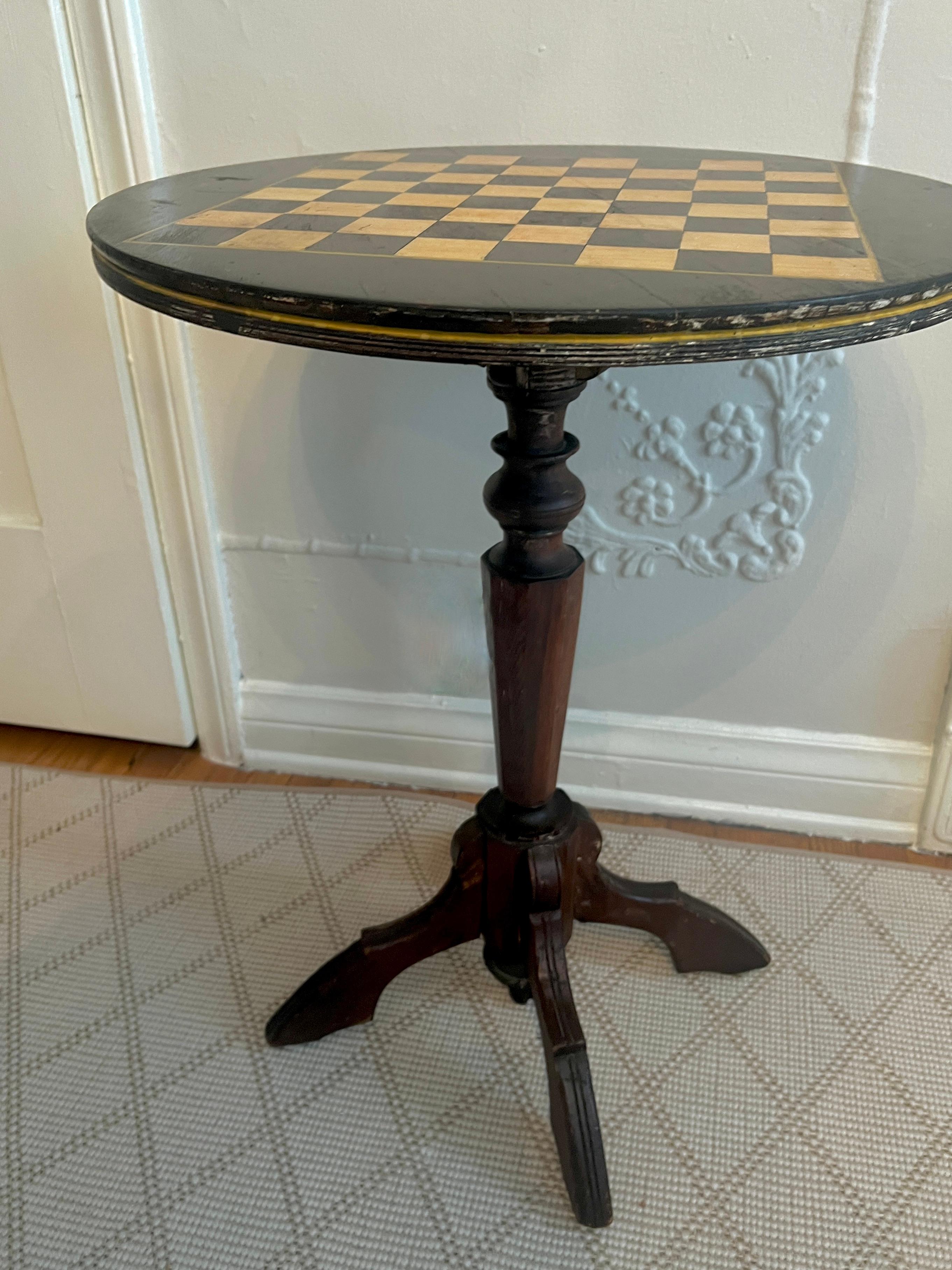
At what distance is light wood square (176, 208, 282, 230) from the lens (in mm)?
706

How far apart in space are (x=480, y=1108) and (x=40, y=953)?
1.95ft

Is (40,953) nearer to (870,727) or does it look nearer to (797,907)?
(797,907)

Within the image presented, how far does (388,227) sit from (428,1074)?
2.81ft

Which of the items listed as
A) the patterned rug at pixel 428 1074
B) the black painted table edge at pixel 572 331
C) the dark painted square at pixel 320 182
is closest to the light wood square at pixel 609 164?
the dark painted square at pixel 320 182

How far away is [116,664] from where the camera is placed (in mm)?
1503

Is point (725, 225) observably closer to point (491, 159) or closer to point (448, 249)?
point (448, 249)

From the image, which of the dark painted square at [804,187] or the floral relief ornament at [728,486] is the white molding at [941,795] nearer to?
the floral relief ornament at [728,486]

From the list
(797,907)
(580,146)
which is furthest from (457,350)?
(797,907)

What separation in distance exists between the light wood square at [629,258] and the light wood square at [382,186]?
0.28 meters

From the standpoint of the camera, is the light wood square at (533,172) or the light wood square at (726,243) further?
the light wood square at (533,172)

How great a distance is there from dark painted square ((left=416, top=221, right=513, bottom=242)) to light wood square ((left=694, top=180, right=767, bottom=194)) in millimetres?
240

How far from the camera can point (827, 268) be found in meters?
0.57

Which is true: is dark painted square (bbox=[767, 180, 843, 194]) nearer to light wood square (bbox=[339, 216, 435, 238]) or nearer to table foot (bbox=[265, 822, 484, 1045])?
light wood square (bbox=[339, 216, 435, 238])

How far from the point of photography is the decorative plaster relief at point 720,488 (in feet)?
3.73
